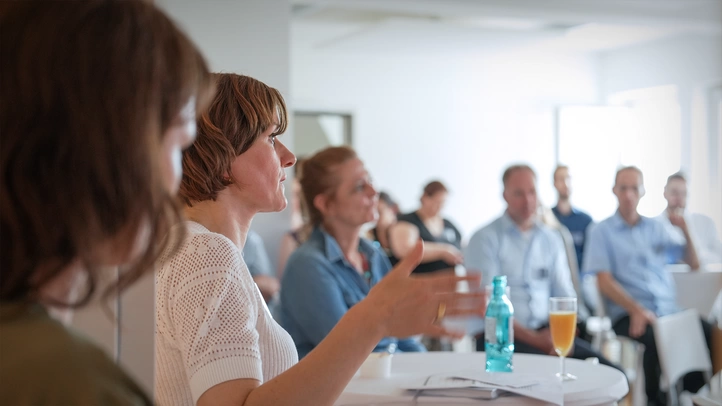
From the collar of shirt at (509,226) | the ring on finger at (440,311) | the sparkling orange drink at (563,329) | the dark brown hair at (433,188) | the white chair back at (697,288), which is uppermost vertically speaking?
the ring on finger at (440,311)

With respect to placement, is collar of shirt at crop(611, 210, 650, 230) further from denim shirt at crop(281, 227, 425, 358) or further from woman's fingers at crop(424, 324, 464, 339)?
woman's fingers at crop(424, 324, 464, 339)

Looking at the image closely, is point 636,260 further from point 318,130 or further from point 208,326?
point 318,130

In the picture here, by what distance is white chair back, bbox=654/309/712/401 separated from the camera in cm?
286

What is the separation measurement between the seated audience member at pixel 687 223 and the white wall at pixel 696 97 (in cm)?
28

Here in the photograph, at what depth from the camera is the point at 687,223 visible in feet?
17.0

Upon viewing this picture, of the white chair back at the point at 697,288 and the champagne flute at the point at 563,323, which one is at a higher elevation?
the champagne flute at the point at 563,323

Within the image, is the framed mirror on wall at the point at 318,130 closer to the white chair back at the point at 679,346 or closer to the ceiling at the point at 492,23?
the ceiling at the point at 492,23

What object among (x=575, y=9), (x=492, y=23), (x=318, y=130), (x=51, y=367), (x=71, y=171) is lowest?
(x=51, y=367)

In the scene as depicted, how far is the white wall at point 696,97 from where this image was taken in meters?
7.74

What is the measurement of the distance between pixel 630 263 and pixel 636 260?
4 centimetres

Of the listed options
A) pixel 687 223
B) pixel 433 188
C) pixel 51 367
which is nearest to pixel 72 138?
pixel 51 367

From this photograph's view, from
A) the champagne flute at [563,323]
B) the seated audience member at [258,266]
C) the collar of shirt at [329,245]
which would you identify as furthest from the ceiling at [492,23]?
the champagne flute at [563,323]

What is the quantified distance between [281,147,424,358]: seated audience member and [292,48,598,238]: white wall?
5.79m

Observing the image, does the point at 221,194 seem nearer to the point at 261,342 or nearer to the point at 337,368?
the point at 261,342
